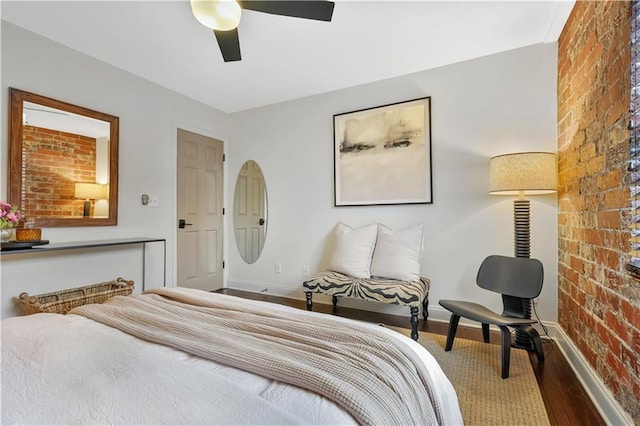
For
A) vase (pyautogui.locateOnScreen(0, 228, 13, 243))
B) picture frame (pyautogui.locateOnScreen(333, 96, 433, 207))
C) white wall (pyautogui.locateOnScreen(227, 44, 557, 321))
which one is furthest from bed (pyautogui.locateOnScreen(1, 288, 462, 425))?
picture frame (pyautogui.locateOnScreen(333, 96, 433, 207))

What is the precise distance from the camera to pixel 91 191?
2.66 metres

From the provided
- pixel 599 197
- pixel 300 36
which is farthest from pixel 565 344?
pixel 300 36

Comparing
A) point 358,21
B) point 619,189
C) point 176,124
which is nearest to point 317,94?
point 358,21

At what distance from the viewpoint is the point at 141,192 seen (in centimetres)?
307

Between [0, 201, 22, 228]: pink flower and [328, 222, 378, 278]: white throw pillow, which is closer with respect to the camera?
[0, 201, 22, 228]: pink flower

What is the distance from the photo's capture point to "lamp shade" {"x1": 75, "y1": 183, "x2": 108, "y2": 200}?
2592 millimetres

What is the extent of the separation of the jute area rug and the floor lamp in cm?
33

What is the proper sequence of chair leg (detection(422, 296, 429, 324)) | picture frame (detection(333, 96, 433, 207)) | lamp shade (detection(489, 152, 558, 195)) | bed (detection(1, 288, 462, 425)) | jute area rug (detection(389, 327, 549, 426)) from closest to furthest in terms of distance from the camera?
bed (detection(1, 288, 462, 425)) → jute area rug (detection(389, 327, 549, 426)) → lamp shade (detection(489, 152, 558, 195)) → chair leg (detection(422, 296, 429, 324)) → picture frame (detection(333, 96, 433, 207))

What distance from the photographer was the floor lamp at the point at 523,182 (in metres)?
2.10

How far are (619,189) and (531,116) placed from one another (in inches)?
53.2

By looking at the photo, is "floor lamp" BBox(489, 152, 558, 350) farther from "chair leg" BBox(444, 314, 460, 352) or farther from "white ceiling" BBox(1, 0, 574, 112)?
"white ceiling" BBox(1, 0, 574, 112)

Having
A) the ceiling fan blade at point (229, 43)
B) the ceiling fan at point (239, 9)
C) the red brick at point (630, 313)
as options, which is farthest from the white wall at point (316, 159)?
the ceiling fan at point (239, 9)

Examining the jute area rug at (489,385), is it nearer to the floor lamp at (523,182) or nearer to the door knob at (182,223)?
the floor lamp at (523,182)

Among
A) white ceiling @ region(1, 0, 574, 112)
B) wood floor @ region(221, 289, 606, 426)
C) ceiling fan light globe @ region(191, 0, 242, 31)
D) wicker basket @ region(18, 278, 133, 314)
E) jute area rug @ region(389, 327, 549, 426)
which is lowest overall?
wood floor @ region(221, 289, 606, 426)
